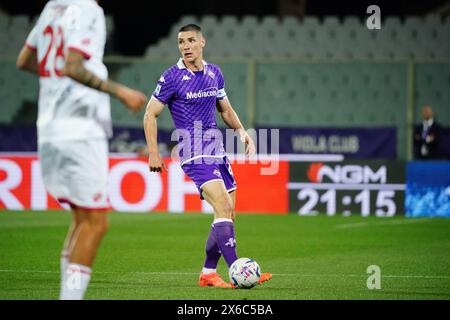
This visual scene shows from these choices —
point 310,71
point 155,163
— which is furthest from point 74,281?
point 310,71

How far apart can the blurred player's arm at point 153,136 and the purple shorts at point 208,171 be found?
0.31 metres

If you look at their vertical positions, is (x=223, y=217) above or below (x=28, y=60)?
below

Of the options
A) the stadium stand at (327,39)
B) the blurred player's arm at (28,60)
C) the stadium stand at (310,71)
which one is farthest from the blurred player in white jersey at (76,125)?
the stadium stand at (327,39)

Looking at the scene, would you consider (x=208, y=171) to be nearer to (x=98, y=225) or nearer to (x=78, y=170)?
(x=98, y=225)

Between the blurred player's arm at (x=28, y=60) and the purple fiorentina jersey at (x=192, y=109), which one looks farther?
the purple fiorentina jersey at (x=192, y=109)

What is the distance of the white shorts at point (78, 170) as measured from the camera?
5.60 m

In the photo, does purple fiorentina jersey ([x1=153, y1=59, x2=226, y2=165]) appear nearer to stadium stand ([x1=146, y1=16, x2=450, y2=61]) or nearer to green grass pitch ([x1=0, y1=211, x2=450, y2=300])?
green grass pitch ([x1=0, y1=211, x2=450, y2=300])

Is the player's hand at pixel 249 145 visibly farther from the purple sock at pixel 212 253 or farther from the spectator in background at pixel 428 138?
the spectator in background at pixel 428 138

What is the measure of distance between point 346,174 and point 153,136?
892 cm

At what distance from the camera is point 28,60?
600 centimetres

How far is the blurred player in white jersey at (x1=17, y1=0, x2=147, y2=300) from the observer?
5.59 m

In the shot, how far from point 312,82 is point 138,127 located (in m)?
4.03

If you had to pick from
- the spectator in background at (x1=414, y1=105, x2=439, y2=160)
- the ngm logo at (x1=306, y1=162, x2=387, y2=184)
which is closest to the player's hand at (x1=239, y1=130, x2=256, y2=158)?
the ngm logo at (x1=306, y1=162, x2=387, y2=184)
